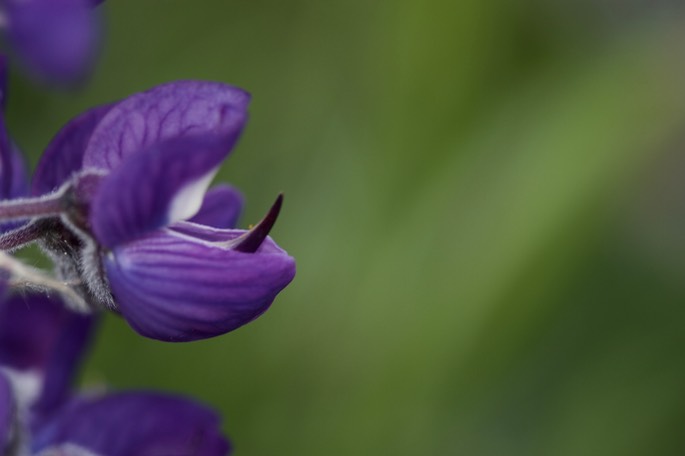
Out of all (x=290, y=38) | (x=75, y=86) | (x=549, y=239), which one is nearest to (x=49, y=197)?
(x=75, y=86)

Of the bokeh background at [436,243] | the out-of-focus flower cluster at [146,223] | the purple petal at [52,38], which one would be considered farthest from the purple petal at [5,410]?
the bokeh background at [436,243]

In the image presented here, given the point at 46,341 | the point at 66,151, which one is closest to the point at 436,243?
the point at 46,341

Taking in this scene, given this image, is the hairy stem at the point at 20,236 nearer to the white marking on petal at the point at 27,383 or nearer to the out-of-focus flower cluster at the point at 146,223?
the out-of-focus flower cluster at the point at 146,223

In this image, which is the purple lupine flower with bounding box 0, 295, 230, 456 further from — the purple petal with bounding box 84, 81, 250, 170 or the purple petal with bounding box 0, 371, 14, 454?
Answer: the purple petal with bounding box 84, 81, 250, 170

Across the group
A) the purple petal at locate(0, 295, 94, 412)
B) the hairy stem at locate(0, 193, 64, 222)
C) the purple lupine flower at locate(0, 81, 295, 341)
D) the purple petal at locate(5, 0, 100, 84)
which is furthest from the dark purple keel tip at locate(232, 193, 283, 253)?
the purple petal at locate(5, 0, 100, 84)

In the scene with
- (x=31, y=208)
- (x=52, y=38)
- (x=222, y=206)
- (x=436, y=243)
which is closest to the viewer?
(x=31, y=208)

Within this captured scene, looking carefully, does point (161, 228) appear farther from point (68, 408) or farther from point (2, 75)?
point (68, 408)
